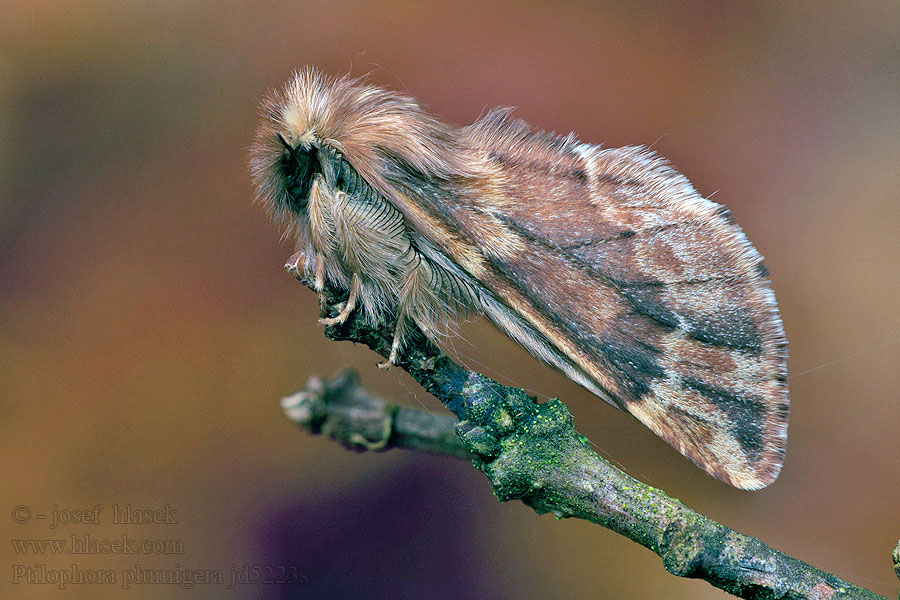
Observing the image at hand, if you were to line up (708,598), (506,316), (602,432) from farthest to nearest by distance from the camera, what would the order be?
(708,598) → (602,432) → (506,316)

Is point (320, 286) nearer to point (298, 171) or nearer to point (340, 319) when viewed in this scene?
point (340, 319)

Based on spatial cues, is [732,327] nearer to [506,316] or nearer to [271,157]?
[506,316]

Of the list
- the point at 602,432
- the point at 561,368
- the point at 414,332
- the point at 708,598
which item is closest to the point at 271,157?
the point at 414,332

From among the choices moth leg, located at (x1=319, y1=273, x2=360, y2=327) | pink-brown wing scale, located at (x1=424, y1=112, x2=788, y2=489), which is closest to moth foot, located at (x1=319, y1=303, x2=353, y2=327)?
moth leg, located at (x1=319, y1=273, x2=360, y2=327)

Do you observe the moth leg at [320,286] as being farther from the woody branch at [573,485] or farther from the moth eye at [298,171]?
the moth eye at [298,171]

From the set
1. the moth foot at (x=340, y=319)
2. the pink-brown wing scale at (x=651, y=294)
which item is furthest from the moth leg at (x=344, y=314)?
the pink-brown wing scale at (x=651, y=294)

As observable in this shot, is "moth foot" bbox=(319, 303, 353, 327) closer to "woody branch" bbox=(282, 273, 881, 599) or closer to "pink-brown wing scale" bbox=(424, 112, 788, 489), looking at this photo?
"woody branch" bbox=(282, 273, 881, 599)
